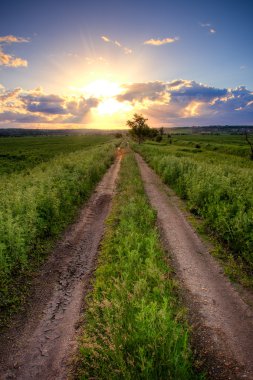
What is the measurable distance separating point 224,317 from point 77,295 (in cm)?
406

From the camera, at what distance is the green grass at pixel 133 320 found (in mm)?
4285

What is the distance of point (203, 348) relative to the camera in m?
5.48

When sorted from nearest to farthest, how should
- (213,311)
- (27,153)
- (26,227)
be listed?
(213,311)
(26,227)
(27,153)

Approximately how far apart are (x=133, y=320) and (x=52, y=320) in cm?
251

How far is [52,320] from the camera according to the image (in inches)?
259

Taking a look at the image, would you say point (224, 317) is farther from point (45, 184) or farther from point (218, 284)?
point (45, 184)

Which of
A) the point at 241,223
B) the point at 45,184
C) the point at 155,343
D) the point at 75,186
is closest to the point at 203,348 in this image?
the point at 155,343

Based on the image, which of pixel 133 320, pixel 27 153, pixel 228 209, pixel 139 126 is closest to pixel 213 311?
pixel 133 320

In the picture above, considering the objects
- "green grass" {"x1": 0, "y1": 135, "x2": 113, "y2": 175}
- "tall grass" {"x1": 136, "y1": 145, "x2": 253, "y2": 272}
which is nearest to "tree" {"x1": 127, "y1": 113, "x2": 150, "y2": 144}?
"green grass" {"x1": 0, "y1": 135, "x2": 113, "y2": 175}

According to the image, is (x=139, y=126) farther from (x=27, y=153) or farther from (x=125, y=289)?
(x=125, y=289)

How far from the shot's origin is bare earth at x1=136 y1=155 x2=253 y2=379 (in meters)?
5.16

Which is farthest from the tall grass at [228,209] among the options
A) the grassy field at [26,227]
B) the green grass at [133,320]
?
the grassy field at [26,227]

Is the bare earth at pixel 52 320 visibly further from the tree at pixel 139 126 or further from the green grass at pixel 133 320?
the tree at pixel 139 126

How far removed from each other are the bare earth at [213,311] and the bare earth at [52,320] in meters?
2.95
